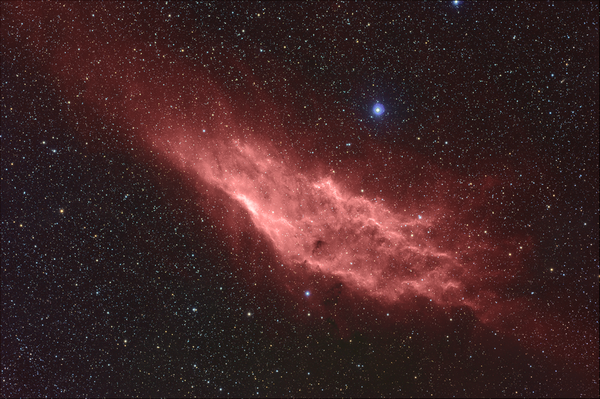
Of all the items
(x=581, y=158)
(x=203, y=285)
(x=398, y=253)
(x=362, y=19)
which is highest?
(x=362, y=19)

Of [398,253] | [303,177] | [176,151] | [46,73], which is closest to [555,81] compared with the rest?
[398,253]

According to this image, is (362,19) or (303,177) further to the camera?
(303,177)

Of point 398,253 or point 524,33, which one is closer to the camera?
point 524,33

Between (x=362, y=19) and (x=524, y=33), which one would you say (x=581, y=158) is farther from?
(x=362, y=19)

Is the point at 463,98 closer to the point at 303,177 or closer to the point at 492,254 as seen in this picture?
the point at 492,254

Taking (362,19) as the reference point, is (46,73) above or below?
below

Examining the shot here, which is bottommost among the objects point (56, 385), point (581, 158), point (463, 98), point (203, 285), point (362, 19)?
point (56, 385)

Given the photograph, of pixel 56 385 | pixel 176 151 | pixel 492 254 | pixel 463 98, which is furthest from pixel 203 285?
pixel 463 98

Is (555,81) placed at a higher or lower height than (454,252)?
higher
